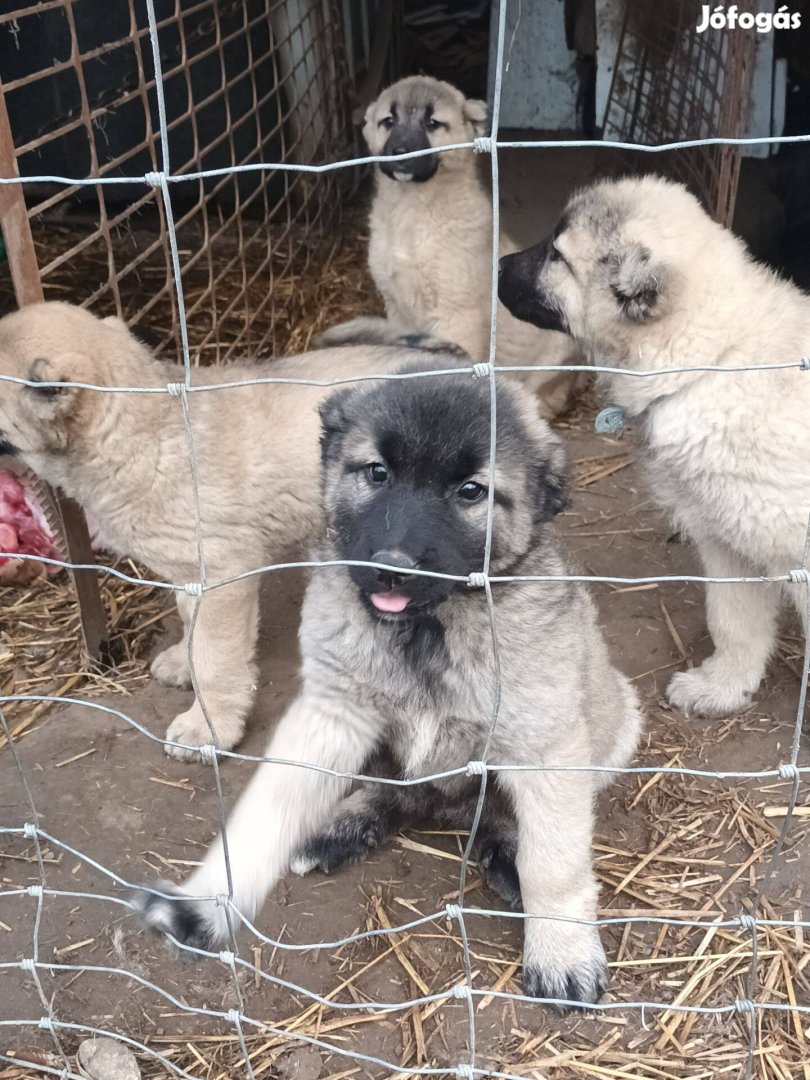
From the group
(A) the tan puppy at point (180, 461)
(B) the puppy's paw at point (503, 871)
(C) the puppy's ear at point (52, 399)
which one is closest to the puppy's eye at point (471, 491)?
(A) the tan puppy at point (180, 461)

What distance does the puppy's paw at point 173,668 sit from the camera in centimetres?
408

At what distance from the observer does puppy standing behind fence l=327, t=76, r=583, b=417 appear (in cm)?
539

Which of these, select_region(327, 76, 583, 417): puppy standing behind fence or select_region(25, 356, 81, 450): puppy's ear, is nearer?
select_region(25, 356, 81, 450): puppy's ear

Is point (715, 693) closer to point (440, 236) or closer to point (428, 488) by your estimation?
point (428, 488)

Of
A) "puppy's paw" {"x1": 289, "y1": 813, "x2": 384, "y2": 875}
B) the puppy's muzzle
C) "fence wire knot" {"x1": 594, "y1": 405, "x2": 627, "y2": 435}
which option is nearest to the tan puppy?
the puppy's muzzle

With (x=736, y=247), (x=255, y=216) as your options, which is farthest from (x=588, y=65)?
(x=736, y=247)

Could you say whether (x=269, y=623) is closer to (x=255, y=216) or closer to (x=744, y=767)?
(x=744, y=767)

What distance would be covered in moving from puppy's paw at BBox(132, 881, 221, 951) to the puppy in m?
1.89

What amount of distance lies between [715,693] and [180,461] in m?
2.05

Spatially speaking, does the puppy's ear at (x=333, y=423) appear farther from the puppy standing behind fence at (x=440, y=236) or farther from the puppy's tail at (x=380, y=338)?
the puppy standing behind fence at (x=440, y=236)

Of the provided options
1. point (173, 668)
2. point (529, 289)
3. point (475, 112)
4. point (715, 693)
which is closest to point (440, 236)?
point (475, 112)

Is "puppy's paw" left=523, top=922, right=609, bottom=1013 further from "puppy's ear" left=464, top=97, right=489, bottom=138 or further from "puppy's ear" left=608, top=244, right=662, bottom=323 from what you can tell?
"puppy's ear" left=464, top=97, right=489, bottom=138

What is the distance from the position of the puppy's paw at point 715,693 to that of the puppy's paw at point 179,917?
195 centimetres

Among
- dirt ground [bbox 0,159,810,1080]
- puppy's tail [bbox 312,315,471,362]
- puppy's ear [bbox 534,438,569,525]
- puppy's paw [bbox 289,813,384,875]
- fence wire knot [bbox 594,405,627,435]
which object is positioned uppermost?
puppy's ear [bbox 534,438,569,525]
